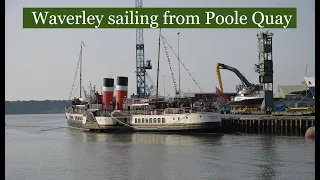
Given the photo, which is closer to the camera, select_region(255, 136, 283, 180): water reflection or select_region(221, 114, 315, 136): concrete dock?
select_region(255, 136, 283, 180): water reflection

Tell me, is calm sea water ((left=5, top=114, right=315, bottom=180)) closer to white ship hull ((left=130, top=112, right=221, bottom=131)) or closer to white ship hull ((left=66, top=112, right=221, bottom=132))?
white ship hull ((left=130, top=112, right=221, bottom=131))

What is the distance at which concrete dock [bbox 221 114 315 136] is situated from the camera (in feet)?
152

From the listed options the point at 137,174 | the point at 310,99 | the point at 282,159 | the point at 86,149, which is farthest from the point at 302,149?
the point at 310,99

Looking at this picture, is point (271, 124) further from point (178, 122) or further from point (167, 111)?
point (167, 111)

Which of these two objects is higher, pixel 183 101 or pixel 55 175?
pixel 183 101

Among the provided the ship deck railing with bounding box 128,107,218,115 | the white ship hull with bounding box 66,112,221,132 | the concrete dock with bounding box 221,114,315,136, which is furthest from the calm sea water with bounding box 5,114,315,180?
the ship deck railing with bounding box 128,107,218,115

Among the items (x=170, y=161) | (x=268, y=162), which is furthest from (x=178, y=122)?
(x=268, y=162)

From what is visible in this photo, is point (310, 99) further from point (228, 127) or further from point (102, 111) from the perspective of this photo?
point (102, 111)

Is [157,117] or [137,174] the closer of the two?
[137,174]

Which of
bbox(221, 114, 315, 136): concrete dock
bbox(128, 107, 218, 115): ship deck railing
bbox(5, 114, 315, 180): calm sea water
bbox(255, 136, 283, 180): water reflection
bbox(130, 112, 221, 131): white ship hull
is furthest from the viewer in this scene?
bbox(128, 107, 218, 115): ship deck railing

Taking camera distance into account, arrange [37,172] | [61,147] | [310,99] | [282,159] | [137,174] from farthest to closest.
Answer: [310,99] < [61,147] < [282,159] < [37,172] < [137,174]

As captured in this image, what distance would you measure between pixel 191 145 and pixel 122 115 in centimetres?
2127

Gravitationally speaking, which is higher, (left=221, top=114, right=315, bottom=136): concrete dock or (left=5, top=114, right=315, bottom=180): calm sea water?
(left=221, top=114, right=315, bottom=136): concrete dock

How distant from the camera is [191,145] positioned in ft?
127
